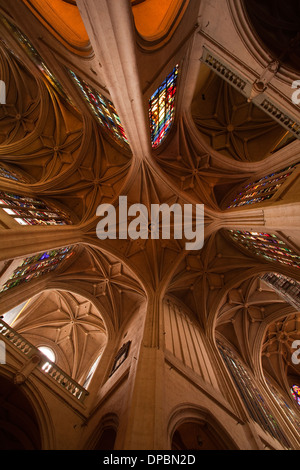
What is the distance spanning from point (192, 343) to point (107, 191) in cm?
881

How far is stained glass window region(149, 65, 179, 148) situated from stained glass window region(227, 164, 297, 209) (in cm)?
468

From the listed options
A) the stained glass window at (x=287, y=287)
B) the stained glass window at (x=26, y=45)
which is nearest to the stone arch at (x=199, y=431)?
the stained glass window at (x=287, y=287)

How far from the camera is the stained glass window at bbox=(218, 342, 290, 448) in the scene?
7.90m

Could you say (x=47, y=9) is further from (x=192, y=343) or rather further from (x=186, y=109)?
(x=192, y=343)

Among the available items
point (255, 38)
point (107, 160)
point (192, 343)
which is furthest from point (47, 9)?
point (192, 343)

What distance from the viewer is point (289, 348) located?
46.6 feet

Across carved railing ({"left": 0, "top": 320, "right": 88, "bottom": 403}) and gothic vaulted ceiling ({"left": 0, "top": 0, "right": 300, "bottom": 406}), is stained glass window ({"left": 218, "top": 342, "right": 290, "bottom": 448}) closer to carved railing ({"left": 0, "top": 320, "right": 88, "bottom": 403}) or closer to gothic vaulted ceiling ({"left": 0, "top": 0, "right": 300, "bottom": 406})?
gothic vaulted ceiling ({"left": 0, "top": 0, "right": 300, "bottom": 406})

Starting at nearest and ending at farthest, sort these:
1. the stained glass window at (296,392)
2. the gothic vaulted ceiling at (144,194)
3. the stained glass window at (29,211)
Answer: the stained glass window at (29,211), the gothic vaulted ceiling at (144,194), the stained glass window at (296,392)

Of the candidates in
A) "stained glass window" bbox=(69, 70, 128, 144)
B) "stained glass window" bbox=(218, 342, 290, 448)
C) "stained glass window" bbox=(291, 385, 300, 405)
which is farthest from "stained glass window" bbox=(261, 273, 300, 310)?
→ "stained glass window" bbox=(69, 70, 128, 144)

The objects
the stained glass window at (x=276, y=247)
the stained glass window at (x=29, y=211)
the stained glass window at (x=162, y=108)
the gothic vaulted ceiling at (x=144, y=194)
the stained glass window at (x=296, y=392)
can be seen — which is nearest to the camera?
the stained glass window at (x=276, y=247)

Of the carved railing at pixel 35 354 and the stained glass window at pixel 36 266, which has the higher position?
the stained glass window at pixel 36 266

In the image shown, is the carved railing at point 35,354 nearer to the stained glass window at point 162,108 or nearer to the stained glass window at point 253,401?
the stained glass window at point 253,401

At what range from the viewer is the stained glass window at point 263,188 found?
7.46 meters

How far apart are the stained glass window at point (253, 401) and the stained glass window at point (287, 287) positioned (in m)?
3.81
